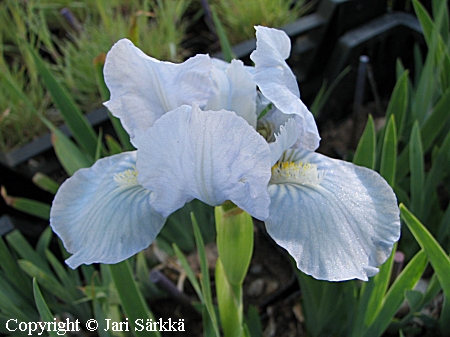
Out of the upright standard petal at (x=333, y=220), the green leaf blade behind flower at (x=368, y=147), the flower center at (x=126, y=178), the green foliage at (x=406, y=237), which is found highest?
the flower center at (x=126, y=178)

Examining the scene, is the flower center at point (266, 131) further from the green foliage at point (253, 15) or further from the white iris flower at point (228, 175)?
the green foliage at point (253, 15)

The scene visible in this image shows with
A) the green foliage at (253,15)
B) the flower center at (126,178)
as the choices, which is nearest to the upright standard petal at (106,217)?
the flower center at (126,178)

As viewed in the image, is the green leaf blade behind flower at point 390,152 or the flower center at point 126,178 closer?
the flower center at point 126,178

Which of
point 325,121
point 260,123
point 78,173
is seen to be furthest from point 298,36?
point 78,173

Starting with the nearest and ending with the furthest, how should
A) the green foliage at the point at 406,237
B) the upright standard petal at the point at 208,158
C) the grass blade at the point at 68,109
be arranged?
the upright standard petal at the point at 208,158, the green foliage at the point at 406,237, the grass blade at the point at 68,109

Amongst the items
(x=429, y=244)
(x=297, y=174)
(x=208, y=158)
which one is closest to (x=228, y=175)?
(x=208, y=158)

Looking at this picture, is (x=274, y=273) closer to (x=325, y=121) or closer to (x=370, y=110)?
(x=325, y=121)
